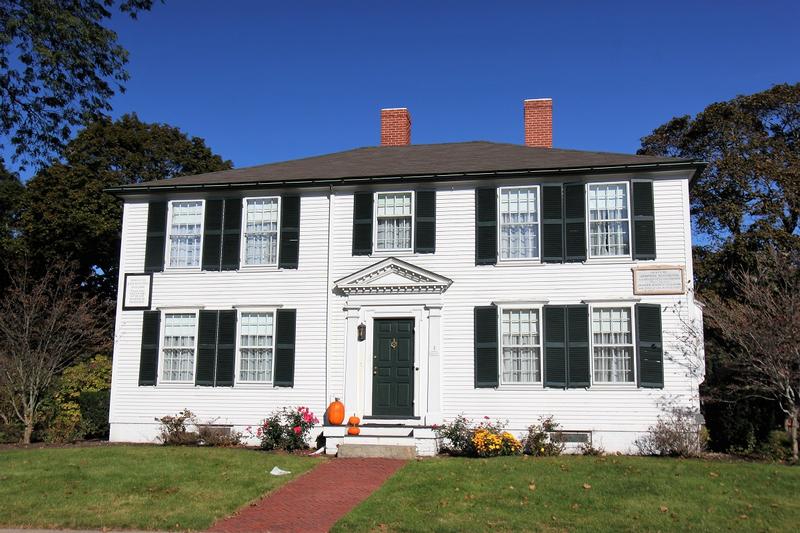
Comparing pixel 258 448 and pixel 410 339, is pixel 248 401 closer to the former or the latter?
pixel 258 448

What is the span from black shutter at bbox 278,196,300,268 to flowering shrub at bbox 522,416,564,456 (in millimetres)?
6287

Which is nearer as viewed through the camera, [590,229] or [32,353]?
[590,229]

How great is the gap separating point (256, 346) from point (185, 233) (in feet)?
10.7

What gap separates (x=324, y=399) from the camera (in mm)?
14953

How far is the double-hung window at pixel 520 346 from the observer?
47.1 feet

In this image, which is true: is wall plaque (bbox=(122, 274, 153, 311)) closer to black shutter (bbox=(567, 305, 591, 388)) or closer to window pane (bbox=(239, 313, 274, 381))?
window pane (bbox=(239, 313, 274, 381))

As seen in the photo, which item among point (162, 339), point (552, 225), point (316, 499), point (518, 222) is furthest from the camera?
point (162, 339)

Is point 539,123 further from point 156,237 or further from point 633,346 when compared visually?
point 156,237

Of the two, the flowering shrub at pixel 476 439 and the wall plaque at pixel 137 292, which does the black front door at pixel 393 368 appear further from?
the wall plaque at pixel 137 292

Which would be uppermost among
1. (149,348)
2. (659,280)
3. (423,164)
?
(423,164)

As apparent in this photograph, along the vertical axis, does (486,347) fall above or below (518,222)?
below

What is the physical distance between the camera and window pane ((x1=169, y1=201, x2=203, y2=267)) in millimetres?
16219

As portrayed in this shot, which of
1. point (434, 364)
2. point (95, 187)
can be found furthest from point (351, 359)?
point (95, 187)

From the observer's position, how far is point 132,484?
10.4 meters
